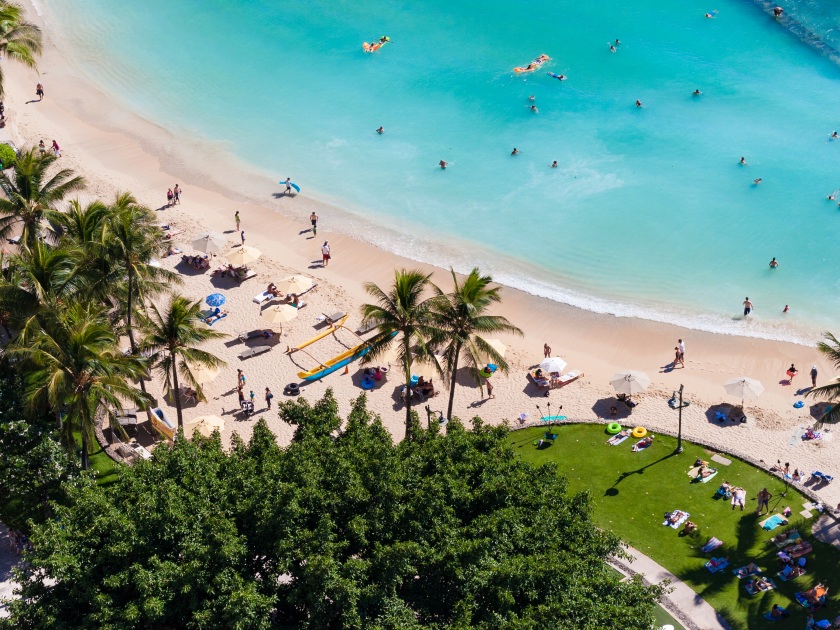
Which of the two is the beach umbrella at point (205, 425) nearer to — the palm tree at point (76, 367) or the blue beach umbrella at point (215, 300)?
the palm tree at point (76, 367)

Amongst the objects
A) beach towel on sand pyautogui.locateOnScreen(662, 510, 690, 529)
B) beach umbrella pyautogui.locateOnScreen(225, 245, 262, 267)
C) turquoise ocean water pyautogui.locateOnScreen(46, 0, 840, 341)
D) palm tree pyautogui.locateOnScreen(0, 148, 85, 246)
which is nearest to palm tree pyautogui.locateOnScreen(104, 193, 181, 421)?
palm tree pyautogui.locateOnScreen(0, 148, 85, 246)

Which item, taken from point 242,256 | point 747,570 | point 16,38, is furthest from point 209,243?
point 747,570

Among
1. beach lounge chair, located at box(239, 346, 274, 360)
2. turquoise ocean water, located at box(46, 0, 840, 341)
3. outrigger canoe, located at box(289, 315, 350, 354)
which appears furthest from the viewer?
turquoise ocean water, located at box(46, 0, 840, 341)

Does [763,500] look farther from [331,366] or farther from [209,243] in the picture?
[209,243]

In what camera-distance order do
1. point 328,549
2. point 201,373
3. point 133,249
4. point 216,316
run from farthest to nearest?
1. point 216,316
2. point 201,373
3. point 133,249
4. point 328,549

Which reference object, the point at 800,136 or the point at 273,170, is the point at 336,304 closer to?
the point at 273,170

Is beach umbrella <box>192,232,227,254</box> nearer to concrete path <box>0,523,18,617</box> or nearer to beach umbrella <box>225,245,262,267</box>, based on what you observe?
beach umbrella <box>225,245,262,267</box>

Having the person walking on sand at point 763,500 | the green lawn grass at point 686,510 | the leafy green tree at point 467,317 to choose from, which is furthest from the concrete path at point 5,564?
the person walking on sand at point 763,500
